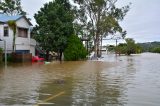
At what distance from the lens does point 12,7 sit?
65.4 meters

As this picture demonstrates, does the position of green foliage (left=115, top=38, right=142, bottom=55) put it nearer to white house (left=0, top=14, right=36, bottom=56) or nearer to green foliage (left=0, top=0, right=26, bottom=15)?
green foliage (left=0, top=0, right=26, bottom=15)

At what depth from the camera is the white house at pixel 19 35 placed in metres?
45.2

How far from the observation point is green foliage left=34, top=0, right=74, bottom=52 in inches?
1907

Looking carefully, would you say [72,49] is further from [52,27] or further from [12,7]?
[12,7]

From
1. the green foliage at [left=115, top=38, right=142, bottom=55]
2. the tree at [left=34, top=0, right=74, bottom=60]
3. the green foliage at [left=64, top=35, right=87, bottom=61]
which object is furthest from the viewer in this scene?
the green foliage at [left=115, top=38, right=142, bottom=55]

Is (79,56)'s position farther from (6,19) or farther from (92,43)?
(92,43)

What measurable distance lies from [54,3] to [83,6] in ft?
54.5

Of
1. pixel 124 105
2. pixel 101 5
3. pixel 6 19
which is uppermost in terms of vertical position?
pixel 101 5

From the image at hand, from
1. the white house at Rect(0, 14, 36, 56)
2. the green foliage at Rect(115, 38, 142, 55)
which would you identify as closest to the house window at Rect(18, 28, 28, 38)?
the white house at Rect(0, 14, 36, 56)

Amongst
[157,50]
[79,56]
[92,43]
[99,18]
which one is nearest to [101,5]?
[99,18]

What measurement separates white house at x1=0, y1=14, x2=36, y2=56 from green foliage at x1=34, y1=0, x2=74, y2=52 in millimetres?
1426

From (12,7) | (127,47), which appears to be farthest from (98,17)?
(127,47)

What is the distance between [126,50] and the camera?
11775 cm

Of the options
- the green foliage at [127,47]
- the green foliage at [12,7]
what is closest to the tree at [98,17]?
the green foliage at [12,7]
